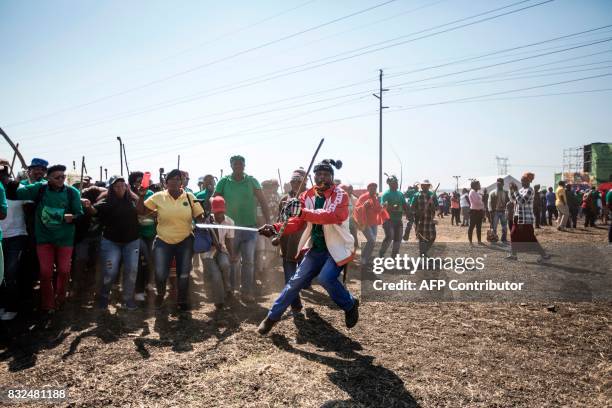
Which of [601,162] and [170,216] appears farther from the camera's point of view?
[601,162]

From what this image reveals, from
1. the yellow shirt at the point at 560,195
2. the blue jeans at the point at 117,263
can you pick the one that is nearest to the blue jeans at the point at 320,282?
the blue jeans at the point at 117,263

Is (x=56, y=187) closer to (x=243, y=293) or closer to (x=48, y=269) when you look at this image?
(x=48, y=269)

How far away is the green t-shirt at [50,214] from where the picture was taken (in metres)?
5.81

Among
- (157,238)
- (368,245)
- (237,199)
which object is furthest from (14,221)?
(368,245)

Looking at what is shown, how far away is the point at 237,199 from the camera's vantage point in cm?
708

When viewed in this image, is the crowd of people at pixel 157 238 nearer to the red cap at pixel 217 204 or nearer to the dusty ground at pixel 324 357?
the red cap at pixel 217 204

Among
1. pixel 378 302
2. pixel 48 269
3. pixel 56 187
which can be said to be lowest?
pixel 378 302

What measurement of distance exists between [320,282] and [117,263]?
3.26 m

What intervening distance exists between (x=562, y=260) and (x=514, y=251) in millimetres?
1434

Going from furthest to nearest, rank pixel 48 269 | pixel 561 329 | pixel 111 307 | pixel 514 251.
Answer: pixel 514 251
pixel 111 307
pixel 48 269
pixel 561 329

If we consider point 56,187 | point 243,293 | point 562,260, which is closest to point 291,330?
point 243,293

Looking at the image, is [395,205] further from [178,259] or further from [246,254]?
[178,259]

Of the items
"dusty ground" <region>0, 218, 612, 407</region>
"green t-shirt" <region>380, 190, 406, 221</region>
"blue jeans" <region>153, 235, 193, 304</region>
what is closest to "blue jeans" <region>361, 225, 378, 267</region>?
"green t-shirt" <region>380, 190, 406, 221</region>

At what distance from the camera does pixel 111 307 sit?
6496 mm
